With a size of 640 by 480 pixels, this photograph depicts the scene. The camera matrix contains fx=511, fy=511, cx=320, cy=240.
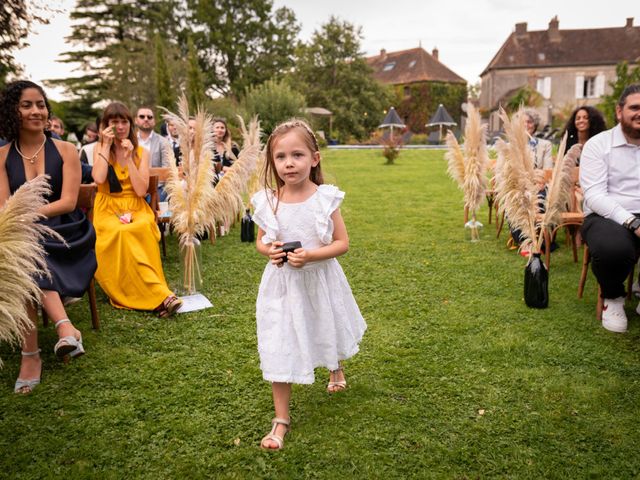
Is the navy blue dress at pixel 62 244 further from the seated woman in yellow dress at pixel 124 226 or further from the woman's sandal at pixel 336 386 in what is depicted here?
the woman's sandal at pixel 336 386

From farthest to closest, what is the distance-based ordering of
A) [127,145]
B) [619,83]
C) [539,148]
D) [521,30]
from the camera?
[521,30]
[619,83]
[539,148]
[127,145]

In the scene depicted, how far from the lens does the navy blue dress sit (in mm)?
3896

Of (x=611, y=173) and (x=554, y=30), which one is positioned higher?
(x=554, y=30)

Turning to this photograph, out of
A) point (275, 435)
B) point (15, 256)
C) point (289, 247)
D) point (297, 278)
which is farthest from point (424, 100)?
point (15, 256)

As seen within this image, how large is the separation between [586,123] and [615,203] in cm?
300

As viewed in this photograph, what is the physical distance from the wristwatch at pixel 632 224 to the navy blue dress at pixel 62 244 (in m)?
4.45

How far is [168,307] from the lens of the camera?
481 cm

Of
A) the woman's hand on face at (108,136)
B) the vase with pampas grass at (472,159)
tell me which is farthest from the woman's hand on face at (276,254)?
the vase with pampas grass at (472,159)

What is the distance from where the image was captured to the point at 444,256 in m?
7.05

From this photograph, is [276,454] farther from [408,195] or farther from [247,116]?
[247,116]

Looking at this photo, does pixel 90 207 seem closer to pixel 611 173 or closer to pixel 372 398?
pixel 372 398

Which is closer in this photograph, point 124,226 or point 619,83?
point 124,226

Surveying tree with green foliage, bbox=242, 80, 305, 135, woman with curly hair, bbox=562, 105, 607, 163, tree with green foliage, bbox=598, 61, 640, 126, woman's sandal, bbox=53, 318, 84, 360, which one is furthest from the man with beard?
tree with green foliage, bbox=242, 80, 305, 135

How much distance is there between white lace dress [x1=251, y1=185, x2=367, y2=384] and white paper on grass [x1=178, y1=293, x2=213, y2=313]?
235 centimetres
